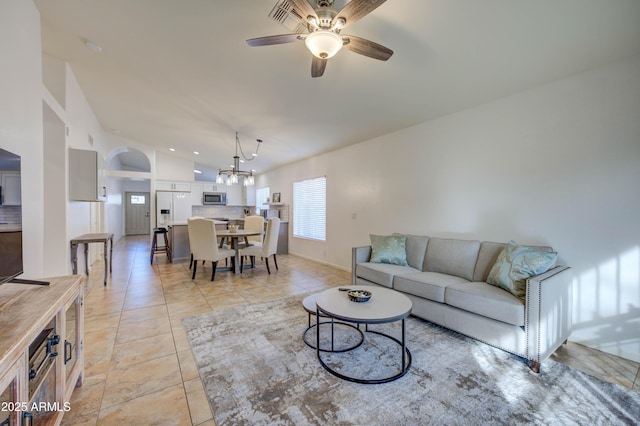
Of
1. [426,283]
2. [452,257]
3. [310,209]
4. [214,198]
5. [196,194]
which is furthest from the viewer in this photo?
[214,198]

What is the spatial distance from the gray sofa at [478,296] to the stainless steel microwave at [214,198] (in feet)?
22.4

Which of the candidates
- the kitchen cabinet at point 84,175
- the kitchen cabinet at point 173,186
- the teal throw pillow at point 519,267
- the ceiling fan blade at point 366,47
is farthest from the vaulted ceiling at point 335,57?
the kitchen cabinet at point 173,186

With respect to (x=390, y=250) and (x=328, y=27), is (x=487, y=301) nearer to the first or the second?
(x=390, y=250)

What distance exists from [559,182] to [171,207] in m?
8.41

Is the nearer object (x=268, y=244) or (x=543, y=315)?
(x=543, y=315)

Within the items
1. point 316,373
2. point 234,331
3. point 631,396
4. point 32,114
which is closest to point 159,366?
point 234,331

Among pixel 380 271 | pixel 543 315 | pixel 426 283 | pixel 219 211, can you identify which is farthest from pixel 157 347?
pixel 219 211

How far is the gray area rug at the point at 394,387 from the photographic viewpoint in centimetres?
154

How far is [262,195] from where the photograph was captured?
343 inches

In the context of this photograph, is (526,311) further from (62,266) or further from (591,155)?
(62,266)

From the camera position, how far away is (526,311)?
2.03 metres

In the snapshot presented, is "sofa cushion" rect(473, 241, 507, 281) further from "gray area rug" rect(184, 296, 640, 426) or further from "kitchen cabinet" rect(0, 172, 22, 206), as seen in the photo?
"kitchen cabinet" rect(0, 172, 22, 206)

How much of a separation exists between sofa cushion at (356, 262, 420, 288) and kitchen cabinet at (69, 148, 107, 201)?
389 centimetres

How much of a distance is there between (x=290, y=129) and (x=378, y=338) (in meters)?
3.41
